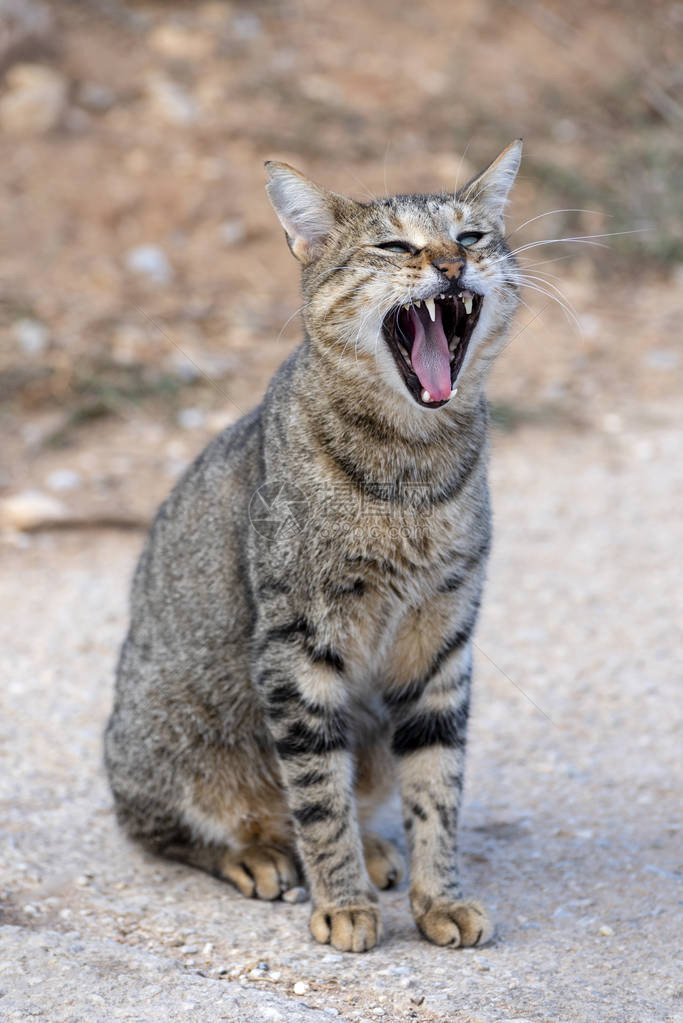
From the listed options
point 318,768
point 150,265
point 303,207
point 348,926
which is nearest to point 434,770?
point 318,768

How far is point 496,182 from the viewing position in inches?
132

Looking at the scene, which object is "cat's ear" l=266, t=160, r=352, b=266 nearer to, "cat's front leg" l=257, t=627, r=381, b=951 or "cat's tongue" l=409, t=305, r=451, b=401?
"cat's tongue" l=409, t=305, r=451, b=401

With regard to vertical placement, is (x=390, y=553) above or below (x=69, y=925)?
above

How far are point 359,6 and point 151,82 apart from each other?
2.36 m

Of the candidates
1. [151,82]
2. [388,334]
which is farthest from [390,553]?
[151,82]

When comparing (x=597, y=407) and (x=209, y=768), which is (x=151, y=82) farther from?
(x=209, y=768)

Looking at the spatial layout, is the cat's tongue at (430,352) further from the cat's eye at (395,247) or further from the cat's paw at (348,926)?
the cat's paw at (348,926)

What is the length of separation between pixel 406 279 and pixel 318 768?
4.16 ft

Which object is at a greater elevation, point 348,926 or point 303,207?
point 303,207

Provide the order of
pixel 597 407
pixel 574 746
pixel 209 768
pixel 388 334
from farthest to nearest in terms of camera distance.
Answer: pixel 597 407 < pixel 574 746 < pixel 209 768 < pixel 388 334

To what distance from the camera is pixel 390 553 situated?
3.08 m

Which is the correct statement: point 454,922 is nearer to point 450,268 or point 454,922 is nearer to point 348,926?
point 348,926

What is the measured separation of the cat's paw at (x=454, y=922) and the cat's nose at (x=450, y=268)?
5.28 feet

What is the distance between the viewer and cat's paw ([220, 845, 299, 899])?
3457 mm
